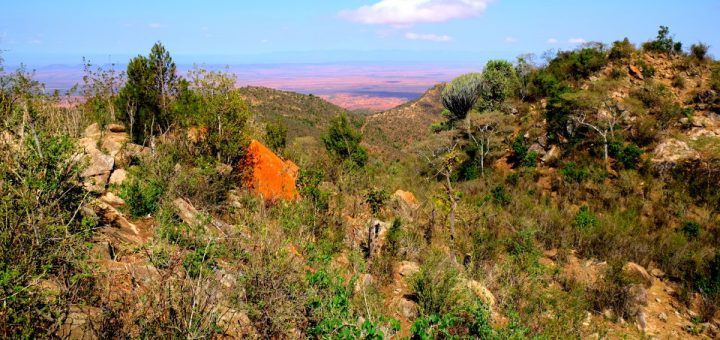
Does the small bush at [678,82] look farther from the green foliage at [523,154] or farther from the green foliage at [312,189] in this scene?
the green foliage at [312,189]

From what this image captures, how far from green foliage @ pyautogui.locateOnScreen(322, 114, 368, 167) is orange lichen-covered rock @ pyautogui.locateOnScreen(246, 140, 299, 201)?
9.81 m

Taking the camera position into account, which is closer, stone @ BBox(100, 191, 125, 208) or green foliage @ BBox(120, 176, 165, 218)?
green foliage @ BBox(120, 176, 165, 218)

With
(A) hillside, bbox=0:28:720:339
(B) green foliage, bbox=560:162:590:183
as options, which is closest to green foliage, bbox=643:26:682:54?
(A) hillside, bbox=0:28:720:339

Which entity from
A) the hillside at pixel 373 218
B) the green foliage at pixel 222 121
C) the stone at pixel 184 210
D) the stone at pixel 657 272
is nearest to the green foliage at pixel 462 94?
the hillside at pixel 373 218

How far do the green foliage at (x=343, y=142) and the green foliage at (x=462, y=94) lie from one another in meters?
8.45

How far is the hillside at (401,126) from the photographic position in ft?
183

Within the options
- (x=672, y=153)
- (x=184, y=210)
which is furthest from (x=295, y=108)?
(x=184, y=210)

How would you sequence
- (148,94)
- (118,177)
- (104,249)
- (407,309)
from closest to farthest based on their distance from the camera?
(104,249), (407,309), (118,177), (148,94)

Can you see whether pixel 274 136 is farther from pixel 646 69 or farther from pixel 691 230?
pixel 646 69

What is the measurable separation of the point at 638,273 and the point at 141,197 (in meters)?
16.0

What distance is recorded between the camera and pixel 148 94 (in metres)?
16.0

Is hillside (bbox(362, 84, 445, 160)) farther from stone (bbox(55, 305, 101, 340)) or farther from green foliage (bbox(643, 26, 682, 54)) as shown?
stone (bbox(55, 305, 101, 340))

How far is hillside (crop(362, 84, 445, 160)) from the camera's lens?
55.8 m

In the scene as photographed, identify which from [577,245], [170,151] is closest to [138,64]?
[170,151]
